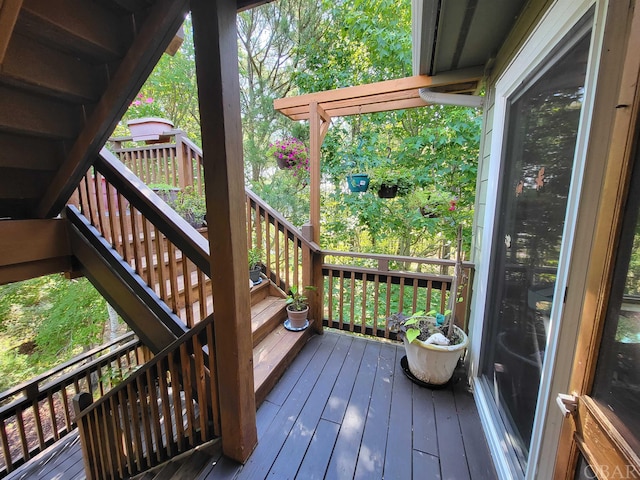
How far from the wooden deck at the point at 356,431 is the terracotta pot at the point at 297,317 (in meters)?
0.29

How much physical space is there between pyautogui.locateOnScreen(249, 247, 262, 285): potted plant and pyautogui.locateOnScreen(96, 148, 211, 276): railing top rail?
118 cm

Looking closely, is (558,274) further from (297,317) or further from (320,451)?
(297,317)

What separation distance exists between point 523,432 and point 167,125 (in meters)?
4.50

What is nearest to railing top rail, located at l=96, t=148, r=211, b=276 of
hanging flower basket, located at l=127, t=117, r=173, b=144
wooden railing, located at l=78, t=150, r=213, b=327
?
wooden railing, located at l=78, t=150, r=213, b=327

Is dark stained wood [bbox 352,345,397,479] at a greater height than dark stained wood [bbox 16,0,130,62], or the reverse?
dark stained wood [bbox 16,0,130,62]

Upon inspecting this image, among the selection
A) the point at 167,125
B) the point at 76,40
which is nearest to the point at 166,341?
the point at 76,40

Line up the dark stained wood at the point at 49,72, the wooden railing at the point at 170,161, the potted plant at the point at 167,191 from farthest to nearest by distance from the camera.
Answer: the wooden railing at the point at 170,161 → the potted plant at the point at 167,191 → the dark stained wood at the point at 49,72

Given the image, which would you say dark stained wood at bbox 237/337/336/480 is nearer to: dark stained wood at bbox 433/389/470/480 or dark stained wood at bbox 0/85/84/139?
dark stained wood at bbox 433/389/470/480

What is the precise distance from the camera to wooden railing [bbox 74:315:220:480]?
1504mm

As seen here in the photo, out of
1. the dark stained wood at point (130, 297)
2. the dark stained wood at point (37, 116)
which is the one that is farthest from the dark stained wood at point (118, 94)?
the dark stained wood at point (130, 297)

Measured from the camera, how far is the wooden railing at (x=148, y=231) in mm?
1513

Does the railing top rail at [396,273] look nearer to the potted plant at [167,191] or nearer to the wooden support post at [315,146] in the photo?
the wooden support post at [315,146]

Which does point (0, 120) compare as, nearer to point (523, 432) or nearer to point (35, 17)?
point (35, 17)

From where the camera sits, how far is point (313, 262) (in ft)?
8.90
